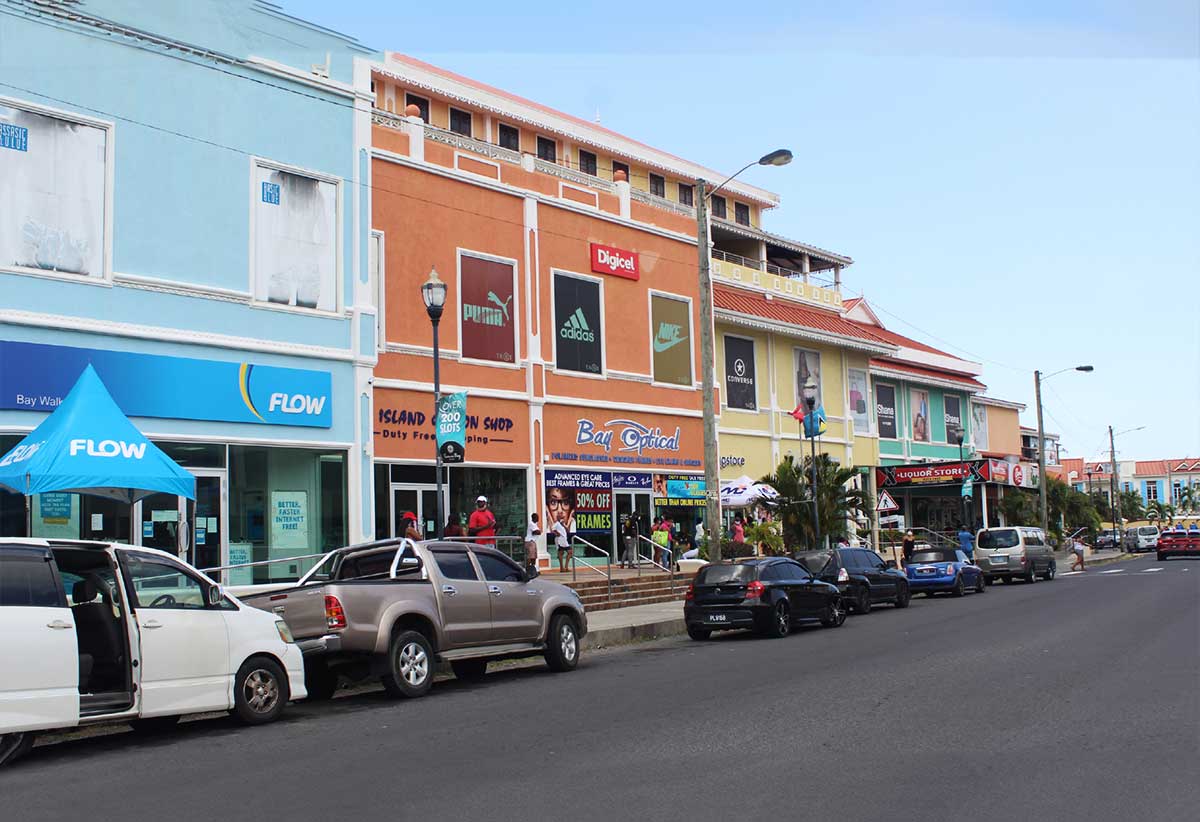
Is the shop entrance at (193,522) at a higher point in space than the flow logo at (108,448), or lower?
lower

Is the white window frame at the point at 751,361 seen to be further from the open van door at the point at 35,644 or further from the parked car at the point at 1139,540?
the parked car at the point at 1139,540

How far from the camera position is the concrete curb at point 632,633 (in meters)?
19.8

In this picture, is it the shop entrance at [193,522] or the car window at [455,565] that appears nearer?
the car window at [455,565]

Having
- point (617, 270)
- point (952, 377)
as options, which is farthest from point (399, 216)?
point (952, 377)

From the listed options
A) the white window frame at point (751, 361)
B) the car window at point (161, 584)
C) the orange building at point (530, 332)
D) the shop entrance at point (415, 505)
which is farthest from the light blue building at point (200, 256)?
the white window frame at point (751, 361)

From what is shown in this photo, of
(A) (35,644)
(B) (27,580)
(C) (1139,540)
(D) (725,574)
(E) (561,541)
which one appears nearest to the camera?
(A) (35,644)

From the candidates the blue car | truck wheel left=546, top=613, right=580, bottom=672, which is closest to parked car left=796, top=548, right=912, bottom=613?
the blue car

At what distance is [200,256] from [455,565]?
858cm

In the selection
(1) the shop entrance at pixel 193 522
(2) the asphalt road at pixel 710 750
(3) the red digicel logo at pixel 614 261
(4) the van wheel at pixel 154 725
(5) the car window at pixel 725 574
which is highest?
(3) the red digicel logo at pixel 614 261

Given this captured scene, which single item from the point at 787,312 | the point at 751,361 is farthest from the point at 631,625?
the point at 787,312

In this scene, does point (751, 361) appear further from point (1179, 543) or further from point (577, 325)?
point (1179, 543)

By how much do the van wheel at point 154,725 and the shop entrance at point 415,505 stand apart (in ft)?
42.1

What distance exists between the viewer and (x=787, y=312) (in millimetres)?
43281

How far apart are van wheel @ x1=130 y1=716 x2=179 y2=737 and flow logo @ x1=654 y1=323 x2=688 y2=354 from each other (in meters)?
22.4
